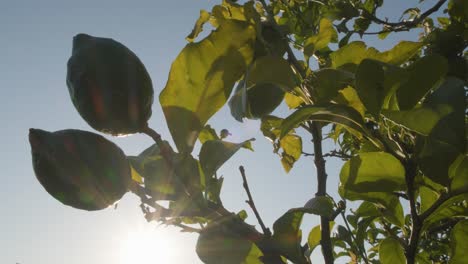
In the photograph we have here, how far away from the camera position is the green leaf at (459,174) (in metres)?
0.80

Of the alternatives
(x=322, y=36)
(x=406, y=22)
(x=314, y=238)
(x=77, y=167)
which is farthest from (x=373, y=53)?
(x=406, y=22)

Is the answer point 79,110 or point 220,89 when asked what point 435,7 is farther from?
point 79,110

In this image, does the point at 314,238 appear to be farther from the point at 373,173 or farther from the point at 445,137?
the point at 445,137

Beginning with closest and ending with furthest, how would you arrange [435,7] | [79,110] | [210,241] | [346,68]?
[79,110] < [210,241] < [346,68] < [435,7]

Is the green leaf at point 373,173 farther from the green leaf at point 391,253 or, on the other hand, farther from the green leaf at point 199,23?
the green leaf at point 199,23

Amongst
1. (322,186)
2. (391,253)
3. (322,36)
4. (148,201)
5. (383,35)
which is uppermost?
(383,35)

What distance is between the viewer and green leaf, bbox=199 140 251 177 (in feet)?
3.17

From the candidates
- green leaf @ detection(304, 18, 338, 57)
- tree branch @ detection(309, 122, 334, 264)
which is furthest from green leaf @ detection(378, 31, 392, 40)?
tree branch @ detection(309, 122, 334, 264)

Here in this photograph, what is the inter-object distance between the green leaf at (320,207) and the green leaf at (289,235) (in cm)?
4

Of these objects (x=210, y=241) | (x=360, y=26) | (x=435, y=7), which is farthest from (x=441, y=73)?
(x=360, y=26)

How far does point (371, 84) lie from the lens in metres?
0.82

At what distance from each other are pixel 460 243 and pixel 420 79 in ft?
1.70

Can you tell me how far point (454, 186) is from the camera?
827mm

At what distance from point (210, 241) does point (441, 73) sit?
65 centimetres
